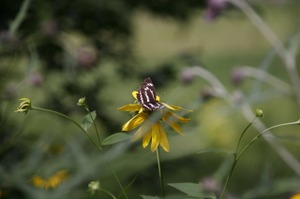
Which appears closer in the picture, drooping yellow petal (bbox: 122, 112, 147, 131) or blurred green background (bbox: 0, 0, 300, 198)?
drooping yellow petal (bbox: 122, 112, 147, 131)

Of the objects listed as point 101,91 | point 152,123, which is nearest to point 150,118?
point 152,123

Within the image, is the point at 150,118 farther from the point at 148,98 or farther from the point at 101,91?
the point at 101,91

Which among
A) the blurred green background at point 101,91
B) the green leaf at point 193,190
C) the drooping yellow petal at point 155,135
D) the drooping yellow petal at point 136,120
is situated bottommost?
the blurred green background at point 101,91

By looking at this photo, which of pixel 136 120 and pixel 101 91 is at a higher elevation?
pixel 136 120

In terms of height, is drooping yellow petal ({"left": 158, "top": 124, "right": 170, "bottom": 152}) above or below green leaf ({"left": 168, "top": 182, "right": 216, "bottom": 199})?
above

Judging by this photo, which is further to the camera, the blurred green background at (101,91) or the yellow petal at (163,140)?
the blurred green background at (101,91)

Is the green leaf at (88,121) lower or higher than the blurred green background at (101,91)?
higher

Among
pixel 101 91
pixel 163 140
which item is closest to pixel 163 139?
pixel 163 140

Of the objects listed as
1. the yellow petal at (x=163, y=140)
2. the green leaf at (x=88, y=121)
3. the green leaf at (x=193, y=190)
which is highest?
the yellow petal at (x=163, y=140)

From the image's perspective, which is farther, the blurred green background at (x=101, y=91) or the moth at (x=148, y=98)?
the blurred green background at (x=101, y=91)

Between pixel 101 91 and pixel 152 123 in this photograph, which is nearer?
pixel 152 123

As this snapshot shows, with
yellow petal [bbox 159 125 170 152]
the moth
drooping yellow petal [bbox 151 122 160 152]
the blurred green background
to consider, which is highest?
the moth
